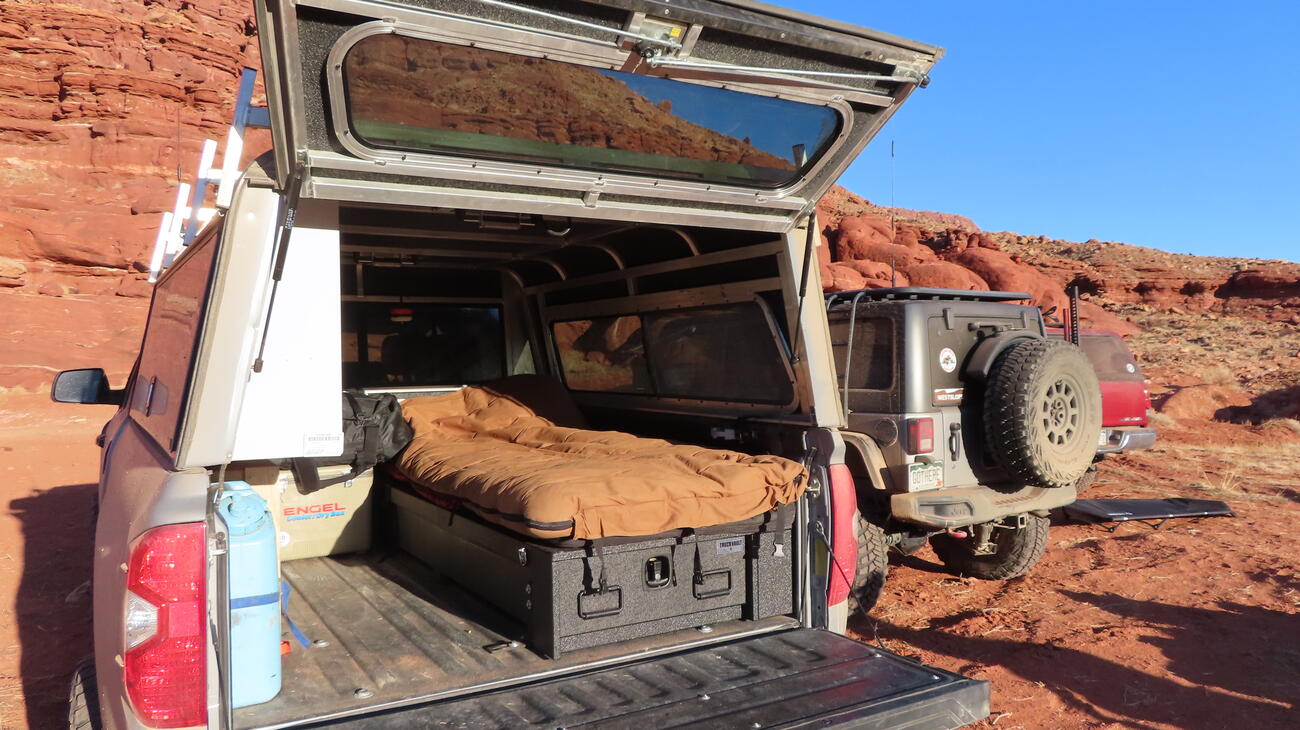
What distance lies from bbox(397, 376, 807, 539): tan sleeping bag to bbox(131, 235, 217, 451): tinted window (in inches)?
44.5

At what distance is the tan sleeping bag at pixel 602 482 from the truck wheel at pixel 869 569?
6.67 ft

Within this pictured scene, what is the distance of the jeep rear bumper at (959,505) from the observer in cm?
612

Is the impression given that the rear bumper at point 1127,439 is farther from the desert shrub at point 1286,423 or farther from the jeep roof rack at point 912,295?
the desert shrub at point 1286,423

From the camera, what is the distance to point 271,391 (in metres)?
2.78

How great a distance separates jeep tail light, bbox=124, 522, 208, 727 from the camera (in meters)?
2.25

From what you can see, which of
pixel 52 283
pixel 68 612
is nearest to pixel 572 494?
pixel 68 612

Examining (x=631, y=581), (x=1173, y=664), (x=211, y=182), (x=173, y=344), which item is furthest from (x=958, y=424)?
(x=173, y=344)

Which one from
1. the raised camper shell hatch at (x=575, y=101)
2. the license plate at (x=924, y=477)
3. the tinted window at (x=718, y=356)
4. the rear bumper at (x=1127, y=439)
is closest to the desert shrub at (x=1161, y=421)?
the rear bumper at (x=1127, y=439)

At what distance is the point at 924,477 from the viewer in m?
6.22

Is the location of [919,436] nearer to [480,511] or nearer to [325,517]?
[480,511]

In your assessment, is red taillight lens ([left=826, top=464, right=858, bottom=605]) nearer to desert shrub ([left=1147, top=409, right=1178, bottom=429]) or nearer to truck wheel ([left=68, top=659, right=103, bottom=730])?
truck wheel ([left=68, top=659, right=103, bottom=730])

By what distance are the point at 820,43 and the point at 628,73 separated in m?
0.63

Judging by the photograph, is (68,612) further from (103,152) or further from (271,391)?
(103,152)

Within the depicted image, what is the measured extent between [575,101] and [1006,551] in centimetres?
569
